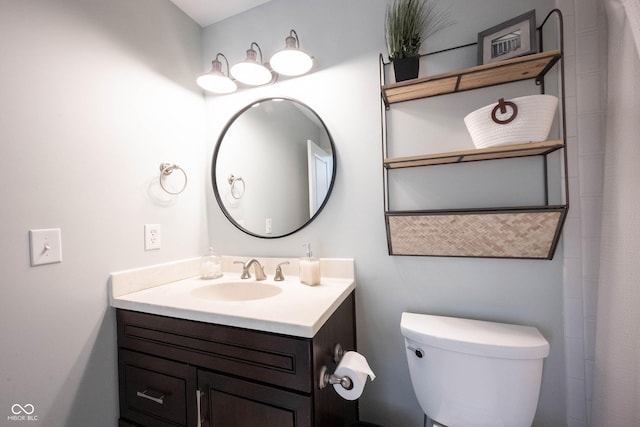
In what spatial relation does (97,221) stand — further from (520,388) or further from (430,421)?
(520,388)

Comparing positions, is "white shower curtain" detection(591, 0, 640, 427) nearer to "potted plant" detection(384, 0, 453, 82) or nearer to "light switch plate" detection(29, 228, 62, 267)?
"potted plant" detection(384, 0, 453, 82)

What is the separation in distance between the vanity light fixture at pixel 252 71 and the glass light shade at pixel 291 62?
68 millimetres

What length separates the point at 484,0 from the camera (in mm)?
1017

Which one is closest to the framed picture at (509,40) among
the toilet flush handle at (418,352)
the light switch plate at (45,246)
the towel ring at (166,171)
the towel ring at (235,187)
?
the toilet flush handle at (418,352)

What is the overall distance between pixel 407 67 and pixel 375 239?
73cm

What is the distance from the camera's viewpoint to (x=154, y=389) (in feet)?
3.17

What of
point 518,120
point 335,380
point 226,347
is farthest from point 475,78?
point 226,347

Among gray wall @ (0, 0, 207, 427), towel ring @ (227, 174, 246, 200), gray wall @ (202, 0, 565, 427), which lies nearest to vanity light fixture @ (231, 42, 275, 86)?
gray wall @ (202, 0, 565, 427)

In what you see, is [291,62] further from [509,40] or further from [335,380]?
[335,380]

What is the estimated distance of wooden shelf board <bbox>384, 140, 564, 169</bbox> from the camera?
806mm

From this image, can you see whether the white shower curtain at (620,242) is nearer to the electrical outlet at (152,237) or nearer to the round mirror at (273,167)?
the round mirror at (273,167)

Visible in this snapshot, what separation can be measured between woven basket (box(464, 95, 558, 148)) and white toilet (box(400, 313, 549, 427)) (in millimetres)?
667

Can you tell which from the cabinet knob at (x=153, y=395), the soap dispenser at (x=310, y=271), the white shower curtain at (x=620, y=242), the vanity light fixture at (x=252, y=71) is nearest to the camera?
the white shower curtain at (x=620, y=242)

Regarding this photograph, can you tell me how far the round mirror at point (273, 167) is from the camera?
4.18ft
